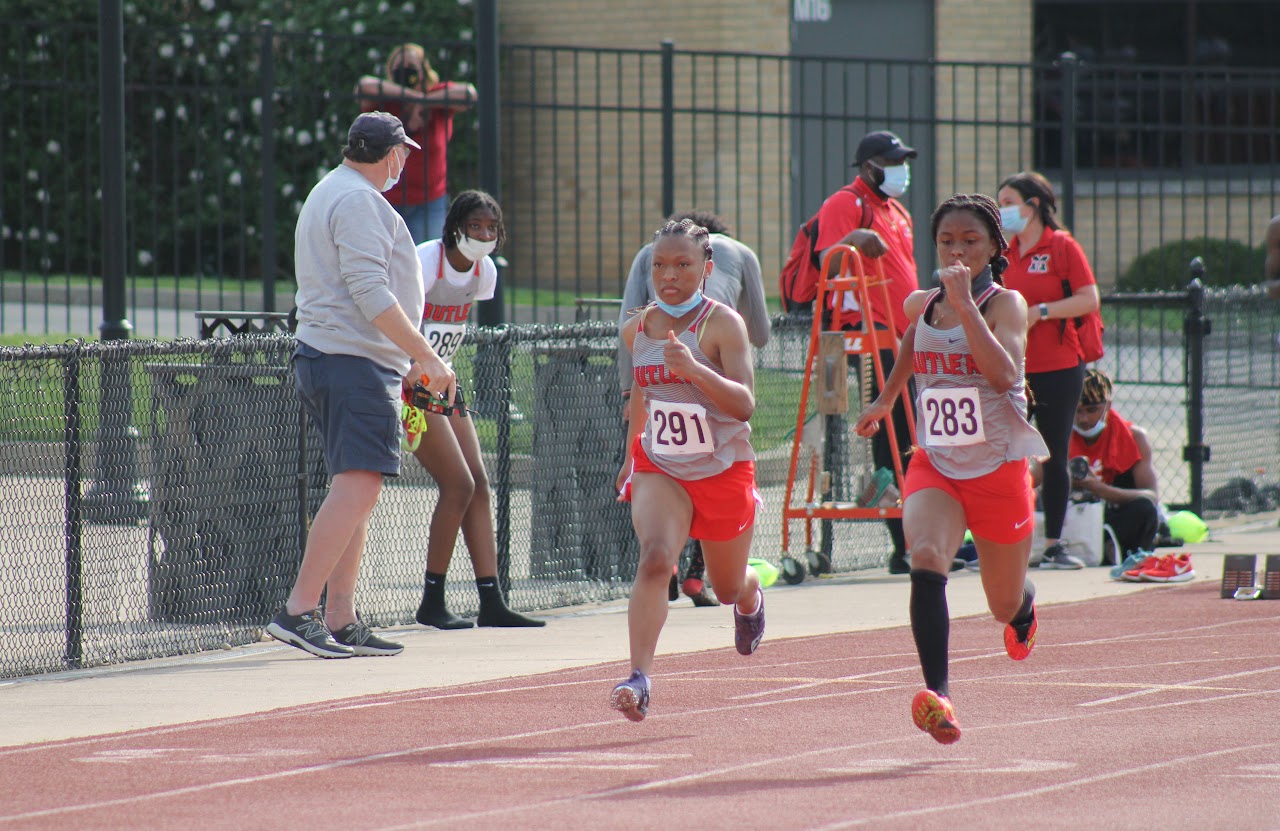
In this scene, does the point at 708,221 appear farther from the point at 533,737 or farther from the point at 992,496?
the point at 533,737

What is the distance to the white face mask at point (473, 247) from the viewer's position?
836 cm

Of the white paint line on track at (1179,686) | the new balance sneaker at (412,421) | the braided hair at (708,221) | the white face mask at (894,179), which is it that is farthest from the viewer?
the white face mask at (894,179)

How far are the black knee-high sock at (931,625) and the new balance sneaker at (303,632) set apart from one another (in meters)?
2.50

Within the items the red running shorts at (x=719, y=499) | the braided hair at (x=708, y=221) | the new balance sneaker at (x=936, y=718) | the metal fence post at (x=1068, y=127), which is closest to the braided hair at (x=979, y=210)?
the red running shorts at (x=719, y=499)

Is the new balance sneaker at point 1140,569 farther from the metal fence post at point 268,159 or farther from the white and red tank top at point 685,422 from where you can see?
the metal fence post at point 268,159

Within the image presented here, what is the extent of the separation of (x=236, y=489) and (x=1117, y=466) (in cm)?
492

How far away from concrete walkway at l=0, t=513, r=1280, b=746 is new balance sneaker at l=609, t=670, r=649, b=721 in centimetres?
133

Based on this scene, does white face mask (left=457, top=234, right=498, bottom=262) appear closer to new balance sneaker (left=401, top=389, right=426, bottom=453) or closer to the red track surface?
new balance sneaker (left=401, top=389, right=426, bottom=453)

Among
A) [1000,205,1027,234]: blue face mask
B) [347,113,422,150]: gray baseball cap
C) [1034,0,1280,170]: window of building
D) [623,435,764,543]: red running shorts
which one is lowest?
[623,435,764,543]: red running shorts

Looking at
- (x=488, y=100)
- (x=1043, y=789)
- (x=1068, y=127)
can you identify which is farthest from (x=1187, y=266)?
(x=1043, y=789)

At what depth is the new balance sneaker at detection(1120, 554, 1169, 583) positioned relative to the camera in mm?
9875

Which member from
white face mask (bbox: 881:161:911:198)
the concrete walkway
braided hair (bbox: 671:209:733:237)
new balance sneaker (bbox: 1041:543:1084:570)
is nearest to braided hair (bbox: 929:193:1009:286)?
the concrete walkway

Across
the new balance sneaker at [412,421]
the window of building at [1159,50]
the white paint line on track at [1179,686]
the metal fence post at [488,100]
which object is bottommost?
the white paint line on track at [1179,686]

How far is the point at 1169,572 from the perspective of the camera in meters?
Answer: 9.85
